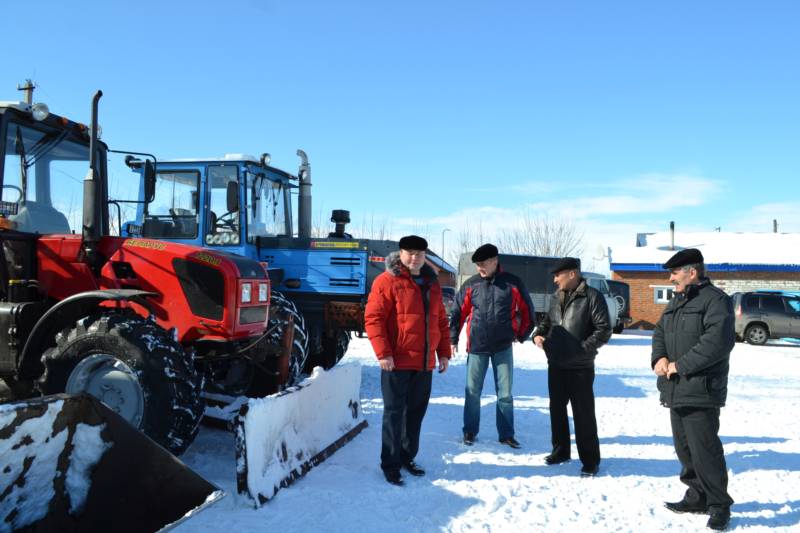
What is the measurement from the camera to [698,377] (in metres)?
3.93

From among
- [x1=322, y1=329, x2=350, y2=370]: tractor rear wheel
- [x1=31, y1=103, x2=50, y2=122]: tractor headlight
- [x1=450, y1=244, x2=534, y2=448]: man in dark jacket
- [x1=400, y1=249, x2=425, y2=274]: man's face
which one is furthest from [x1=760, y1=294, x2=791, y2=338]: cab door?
[x1=31, y1=103, x2=50, y2=122]: tractor headlight

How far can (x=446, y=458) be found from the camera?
17.0 feet

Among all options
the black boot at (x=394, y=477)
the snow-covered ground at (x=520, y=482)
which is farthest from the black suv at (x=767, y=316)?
the black boot at (x=394, y=477)

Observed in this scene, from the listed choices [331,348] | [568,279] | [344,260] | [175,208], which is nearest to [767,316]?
[331,348]

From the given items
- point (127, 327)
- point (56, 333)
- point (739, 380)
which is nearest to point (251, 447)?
point (127, 327)

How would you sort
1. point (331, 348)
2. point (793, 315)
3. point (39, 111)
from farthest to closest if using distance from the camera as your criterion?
1. point (793, 315)
2. point (331, 348)
3. point (39, 111)

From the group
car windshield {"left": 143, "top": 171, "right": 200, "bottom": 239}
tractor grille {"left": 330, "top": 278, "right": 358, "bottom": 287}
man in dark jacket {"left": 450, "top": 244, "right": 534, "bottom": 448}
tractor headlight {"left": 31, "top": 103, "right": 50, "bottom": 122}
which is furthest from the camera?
tractor grille {"left": 330, "top": 278, "right": 358, "bottom": 287}

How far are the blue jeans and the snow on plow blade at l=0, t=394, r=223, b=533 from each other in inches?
118

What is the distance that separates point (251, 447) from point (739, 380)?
359 inches

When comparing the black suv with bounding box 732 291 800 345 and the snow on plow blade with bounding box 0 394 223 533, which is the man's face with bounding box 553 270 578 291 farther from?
the black suv with bounding box 732 291 800 345

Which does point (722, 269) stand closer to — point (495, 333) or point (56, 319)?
point (495, 333)

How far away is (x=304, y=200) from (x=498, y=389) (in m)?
4.46

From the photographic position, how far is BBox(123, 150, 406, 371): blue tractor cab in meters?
7.85

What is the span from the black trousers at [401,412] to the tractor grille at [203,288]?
137 centimetres
